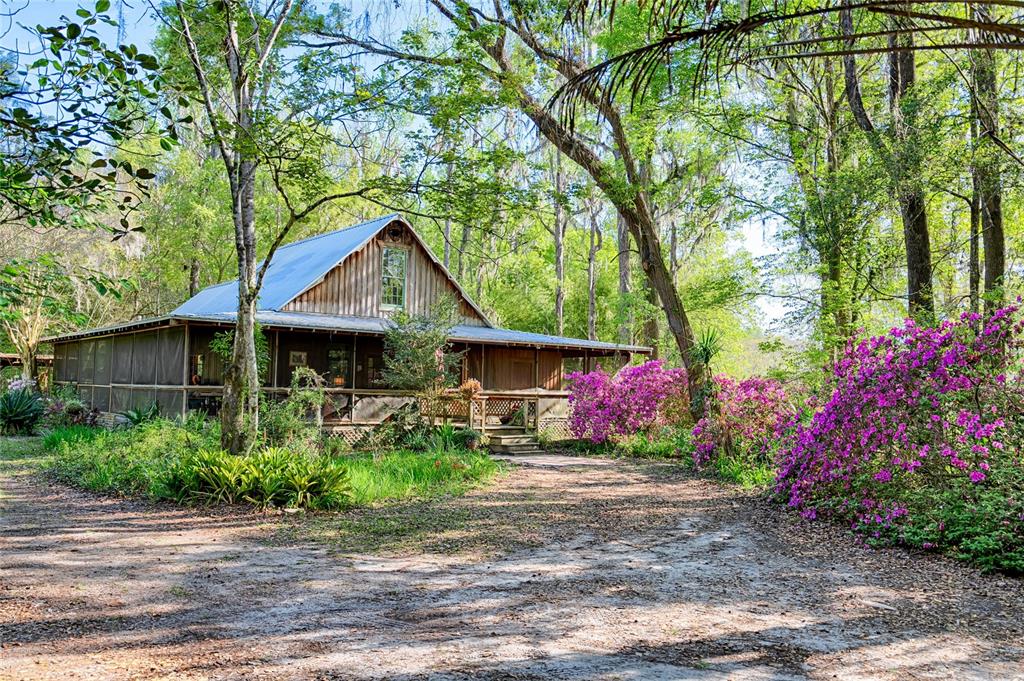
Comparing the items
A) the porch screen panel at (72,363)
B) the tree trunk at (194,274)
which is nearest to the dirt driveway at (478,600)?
the porch screen panel at (72,363)

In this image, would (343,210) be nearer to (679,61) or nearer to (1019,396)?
(679,61)

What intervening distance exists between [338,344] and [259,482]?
37.5 feet

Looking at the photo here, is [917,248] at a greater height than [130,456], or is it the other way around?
[917,248]

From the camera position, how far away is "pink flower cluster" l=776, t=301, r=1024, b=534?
7590 mm

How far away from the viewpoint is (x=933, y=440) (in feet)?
25.9

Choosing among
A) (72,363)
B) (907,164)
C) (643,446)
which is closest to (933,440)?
(907,164)

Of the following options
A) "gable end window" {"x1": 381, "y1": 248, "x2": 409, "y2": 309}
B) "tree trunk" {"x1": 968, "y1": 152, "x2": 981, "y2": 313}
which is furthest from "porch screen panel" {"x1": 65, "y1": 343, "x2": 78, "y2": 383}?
"tree trunk" {"x1": 968, "y1": 152, "x2": 981, "y2": 313}

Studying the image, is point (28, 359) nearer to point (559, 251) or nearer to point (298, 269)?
point (298, 269)

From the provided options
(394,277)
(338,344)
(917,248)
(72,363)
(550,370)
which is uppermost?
(394,277)

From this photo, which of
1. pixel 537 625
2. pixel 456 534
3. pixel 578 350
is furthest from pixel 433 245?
pixel 537 625

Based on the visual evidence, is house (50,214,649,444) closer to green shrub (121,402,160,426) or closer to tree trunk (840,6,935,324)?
green shrub (121,402,160,426)

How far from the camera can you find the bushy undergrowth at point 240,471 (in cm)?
927

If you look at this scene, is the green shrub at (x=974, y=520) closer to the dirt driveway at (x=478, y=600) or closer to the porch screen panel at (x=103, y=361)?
the dirt driveway at (x=478, y=600)

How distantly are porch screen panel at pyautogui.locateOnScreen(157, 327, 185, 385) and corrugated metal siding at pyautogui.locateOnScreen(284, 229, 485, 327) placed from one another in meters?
2.86
